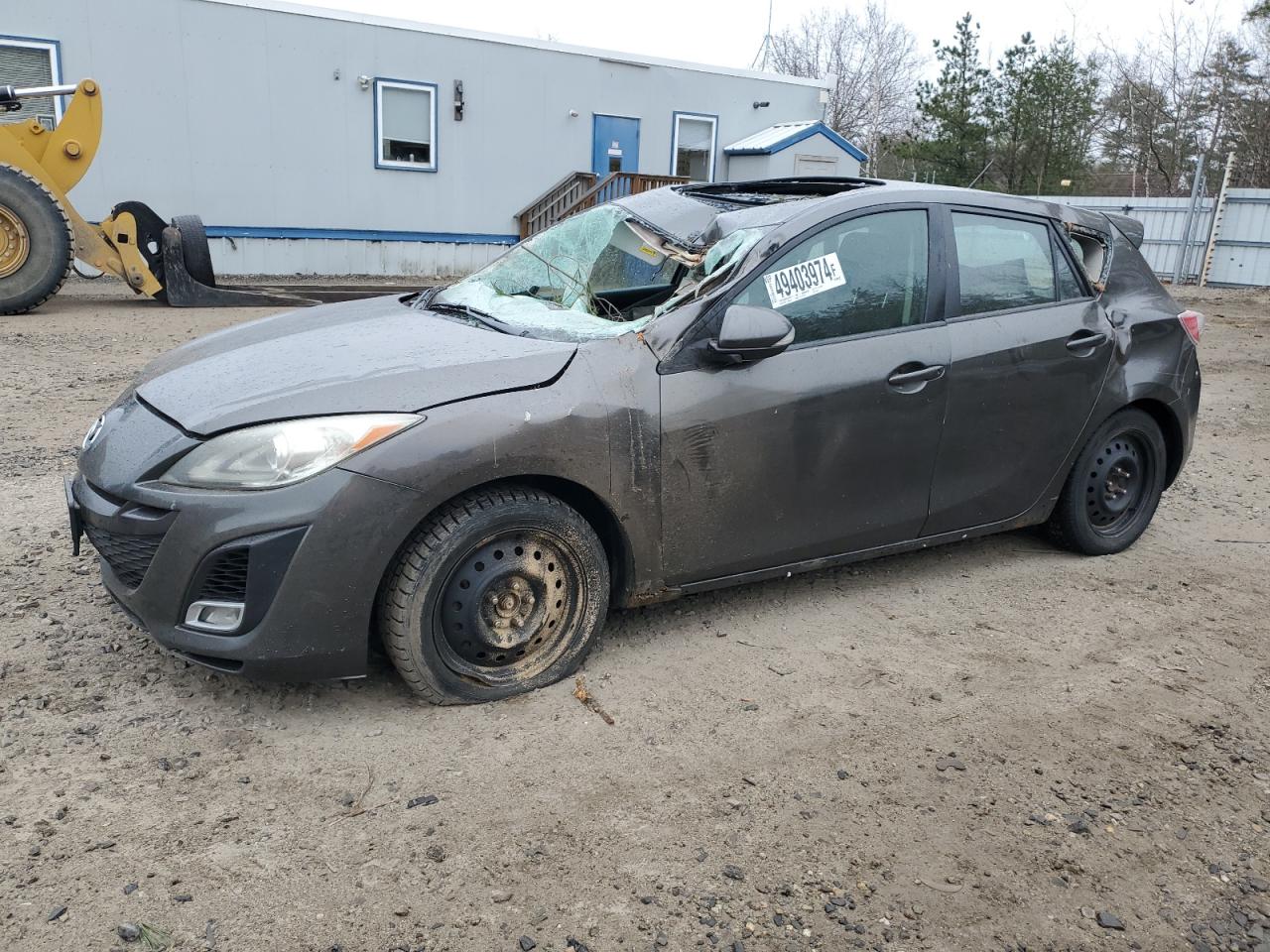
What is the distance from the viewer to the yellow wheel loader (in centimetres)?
986

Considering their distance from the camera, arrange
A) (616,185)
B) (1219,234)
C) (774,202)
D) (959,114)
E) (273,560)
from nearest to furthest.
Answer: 1. (273,560)
2. (774,202)
3. (616,185)
4. (1219,234)
5. (959,114)

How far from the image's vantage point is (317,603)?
2.80 meters

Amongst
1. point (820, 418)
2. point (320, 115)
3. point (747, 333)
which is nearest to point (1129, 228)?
point (820, 418)

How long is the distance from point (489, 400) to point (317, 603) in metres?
0.75

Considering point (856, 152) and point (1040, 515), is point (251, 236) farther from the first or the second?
point (1040, 515)

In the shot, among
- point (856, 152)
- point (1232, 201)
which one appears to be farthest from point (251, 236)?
point (1232, 201)

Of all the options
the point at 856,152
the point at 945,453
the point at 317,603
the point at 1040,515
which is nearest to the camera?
the point at 317,603

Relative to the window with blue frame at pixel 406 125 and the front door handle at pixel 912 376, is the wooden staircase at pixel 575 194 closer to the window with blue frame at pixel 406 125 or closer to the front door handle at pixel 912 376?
the window with blue frame at pixel 406 125

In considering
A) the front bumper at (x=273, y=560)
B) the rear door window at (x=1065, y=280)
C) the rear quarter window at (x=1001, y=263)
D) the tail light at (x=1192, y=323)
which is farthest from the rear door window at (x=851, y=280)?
the tail light at (x=1192, y=323)

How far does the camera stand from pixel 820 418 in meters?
3.52

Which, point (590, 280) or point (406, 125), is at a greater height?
point (406, 125)

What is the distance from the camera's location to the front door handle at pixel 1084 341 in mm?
4172

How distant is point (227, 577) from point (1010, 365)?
2943 millimetres

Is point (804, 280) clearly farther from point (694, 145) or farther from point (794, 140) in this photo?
→ point (694, 145)
